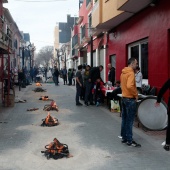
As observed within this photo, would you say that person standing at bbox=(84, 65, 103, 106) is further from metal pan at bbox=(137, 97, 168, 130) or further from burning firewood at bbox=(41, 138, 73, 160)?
burning firewood at bbox=(41, 138, 73, 160)

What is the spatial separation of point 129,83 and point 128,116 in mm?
754

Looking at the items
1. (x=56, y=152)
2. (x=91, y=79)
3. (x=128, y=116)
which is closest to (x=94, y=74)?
(x=91, y=79)

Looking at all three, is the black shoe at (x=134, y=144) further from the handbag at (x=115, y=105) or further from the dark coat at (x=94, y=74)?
the dark coat at (x=94, y=74)

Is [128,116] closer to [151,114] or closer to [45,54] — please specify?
[151,114]

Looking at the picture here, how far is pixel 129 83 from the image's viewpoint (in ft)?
20.1

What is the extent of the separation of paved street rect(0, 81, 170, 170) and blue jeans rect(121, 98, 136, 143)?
232 mm

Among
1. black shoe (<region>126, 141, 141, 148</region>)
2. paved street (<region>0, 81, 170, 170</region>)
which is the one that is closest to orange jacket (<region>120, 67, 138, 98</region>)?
black shoe (<region>126, 141, 141, 148</region>)

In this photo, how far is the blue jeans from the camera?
6297mm

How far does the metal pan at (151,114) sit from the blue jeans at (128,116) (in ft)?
4.29

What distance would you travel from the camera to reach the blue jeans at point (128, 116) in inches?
248

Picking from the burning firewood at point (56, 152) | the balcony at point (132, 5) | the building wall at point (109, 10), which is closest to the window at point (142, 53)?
the balcony at point (132, 5)

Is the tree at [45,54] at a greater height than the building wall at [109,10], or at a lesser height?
greater

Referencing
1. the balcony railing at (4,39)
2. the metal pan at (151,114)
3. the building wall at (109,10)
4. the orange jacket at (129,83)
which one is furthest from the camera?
the balcony railing at (4,39)

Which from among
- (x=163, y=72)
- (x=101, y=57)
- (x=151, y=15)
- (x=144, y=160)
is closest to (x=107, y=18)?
(x=151, y=15)
